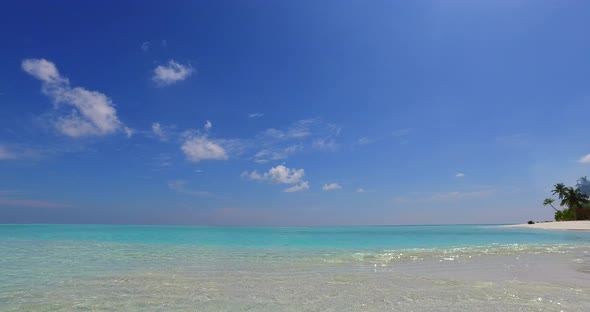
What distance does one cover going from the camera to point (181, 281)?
10.8 m

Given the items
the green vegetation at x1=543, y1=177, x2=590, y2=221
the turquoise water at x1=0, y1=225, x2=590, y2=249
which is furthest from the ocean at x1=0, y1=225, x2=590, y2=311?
the green vegetation at x1=543, y1=177, x2=590, y2=221

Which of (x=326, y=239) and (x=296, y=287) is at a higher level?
(x=296, y=287)

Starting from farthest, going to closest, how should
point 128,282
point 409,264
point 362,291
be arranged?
point 409,264, point 128,282, point 362,291

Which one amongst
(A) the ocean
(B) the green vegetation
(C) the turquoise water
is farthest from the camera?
(B) the green vegetation

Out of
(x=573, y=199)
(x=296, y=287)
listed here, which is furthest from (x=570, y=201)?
(x=296, y=287)

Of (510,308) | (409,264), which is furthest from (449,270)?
(510,308)

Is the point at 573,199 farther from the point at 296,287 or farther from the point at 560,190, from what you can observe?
the point at 296,287

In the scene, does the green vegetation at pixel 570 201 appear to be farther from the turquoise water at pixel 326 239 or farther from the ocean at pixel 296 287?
the ocean at pixel 296 287

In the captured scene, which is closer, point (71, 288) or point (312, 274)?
point (71, 288)

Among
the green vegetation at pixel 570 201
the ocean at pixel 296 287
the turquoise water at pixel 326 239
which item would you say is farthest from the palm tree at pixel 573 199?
the ocean at pixel 296 287

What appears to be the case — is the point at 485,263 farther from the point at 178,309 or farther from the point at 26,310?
the point at 26,310

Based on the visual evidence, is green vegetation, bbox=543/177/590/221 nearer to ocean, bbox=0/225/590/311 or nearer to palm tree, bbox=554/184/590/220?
palm tree, bbox=554/184/590/220

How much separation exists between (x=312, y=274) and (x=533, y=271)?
819 cm

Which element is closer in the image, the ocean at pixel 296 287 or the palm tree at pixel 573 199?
the ocean at pixel 296 287
